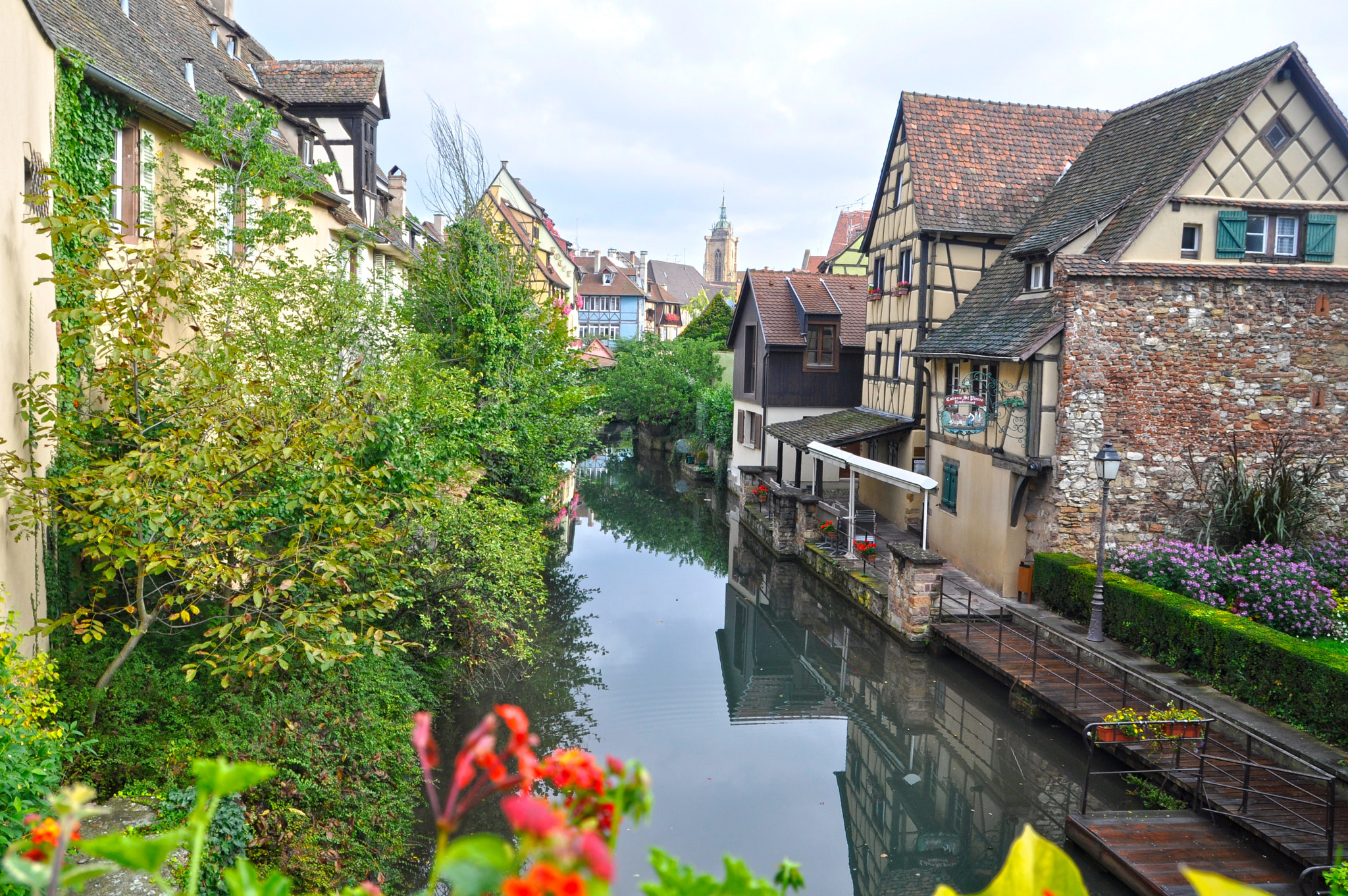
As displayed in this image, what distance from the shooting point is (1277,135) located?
1488cm

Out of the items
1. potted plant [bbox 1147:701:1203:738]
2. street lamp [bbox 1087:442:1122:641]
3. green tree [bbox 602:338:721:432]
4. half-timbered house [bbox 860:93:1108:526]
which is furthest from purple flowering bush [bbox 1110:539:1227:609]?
green tree [bbox 602:338:721:432]

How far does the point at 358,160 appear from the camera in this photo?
20.5 m

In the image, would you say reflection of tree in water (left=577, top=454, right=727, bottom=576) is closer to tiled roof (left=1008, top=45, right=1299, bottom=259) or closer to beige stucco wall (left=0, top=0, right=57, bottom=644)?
tiled roof (left=1008, top=45, right=1299, bottom=259)

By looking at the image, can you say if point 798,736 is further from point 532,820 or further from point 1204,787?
point 532,820

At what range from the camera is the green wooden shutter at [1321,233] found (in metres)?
14.9

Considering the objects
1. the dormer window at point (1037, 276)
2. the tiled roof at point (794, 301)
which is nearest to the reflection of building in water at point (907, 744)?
the dormer window at point (1037, 276)

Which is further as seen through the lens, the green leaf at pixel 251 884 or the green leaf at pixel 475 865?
the green leaf at pixel 251 884

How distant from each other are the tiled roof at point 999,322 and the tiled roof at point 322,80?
1349 cm

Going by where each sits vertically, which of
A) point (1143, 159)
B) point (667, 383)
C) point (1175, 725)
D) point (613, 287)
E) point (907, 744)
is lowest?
point (907, 744)

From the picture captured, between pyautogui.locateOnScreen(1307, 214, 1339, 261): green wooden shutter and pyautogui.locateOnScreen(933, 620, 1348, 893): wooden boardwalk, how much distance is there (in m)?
8.30

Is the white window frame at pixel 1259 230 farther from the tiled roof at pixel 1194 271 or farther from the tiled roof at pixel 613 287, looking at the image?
the tiled roof at pixel 613 287

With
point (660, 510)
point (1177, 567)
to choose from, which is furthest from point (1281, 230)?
point (660, 510)

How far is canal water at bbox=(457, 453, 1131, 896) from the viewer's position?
915cm

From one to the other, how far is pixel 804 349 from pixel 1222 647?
59.1ft
